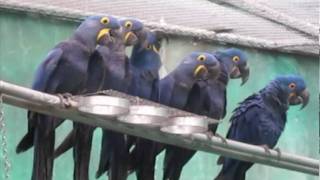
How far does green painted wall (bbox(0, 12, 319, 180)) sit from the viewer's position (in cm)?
322

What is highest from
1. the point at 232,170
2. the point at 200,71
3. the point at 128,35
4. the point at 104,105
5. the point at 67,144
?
the point at 104,105

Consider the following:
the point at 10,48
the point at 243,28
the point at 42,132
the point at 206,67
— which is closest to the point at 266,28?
the point at 243,28

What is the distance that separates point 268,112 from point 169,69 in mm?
630

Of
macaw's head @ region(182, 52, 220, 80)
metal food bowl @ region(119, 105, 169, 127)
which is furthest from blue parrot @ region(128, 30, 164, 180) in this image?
metal food bowl @ region(119, 105, 169, 127)

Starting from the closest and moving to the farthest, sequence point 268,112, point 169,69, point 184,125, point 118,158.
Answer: point 184,125 → point 118,158 → point 268,112 → point 169,69

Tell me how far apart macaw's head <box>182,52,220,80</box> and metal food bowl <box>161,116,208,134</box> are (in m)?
0.72

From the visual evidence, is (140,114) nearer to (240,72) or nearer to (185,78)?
(185,78)

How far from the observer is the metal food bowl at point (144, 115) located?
2.00 meters

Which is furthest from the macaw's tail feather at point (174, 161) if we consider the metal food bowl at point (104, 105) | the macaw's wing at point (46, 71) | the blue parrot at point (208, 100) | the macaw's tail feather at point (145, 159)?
the metal food bowl at point (104, 105)

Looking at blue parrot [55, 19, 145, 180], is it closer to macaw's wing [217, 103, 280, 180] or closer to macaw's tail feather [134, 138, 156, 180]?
macaw's tail feather [134, 138, 156, 180]

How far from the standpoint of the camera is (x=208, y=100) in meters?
2.84

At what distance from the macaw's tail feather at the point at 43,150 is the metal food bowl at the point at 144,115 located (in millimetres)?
342

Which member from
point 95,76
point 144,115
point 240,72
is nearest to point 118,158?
point 95,76

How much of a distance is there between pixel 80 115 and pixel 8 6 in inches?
49.9
